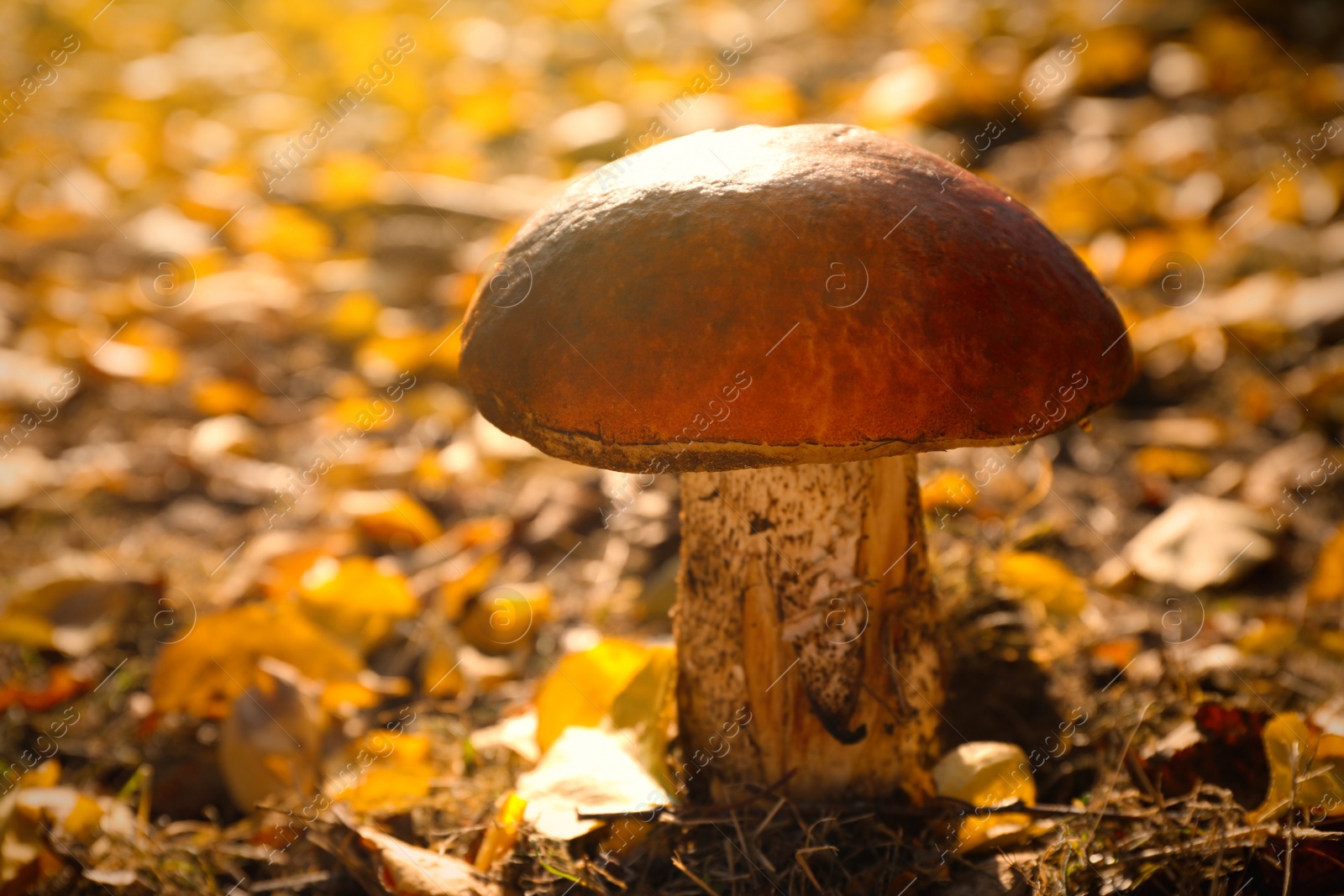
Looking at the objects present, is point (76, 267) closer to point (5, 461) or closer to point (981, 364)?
point (5, 461)

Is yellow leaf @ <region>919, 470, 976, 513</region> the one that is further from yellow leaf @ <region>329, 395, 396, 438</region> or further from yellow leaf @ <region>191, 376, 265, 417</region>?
yellow leaf @ <region>191, 376, 265, 417</region>

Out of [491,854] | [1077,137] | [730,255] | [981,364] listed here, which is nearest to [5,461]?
[491,854]

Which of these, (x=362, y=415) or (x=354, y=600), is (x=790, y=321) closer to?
(x=354, y=600)

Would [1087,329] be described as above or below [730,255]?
below

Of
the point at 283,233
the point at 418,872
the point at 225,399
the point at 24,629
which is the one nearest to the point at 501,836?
the point at 418,872

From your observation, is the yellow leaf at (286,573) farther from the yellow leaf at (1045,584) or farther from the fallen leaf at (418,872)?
the yellow leaf at (1045,584)

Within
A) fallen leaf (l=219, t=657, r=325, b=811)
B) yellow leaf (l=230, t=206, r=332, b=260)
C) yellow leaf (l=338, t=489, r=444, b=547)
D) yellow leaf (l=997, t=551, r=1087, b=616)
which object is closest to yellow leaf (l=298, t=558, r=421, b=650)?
fallen leaf (l=219, t=657, r=325, b=811)

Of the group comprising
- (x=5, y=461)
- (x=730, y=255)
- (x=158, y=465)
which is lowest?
(x=158, y=465)
